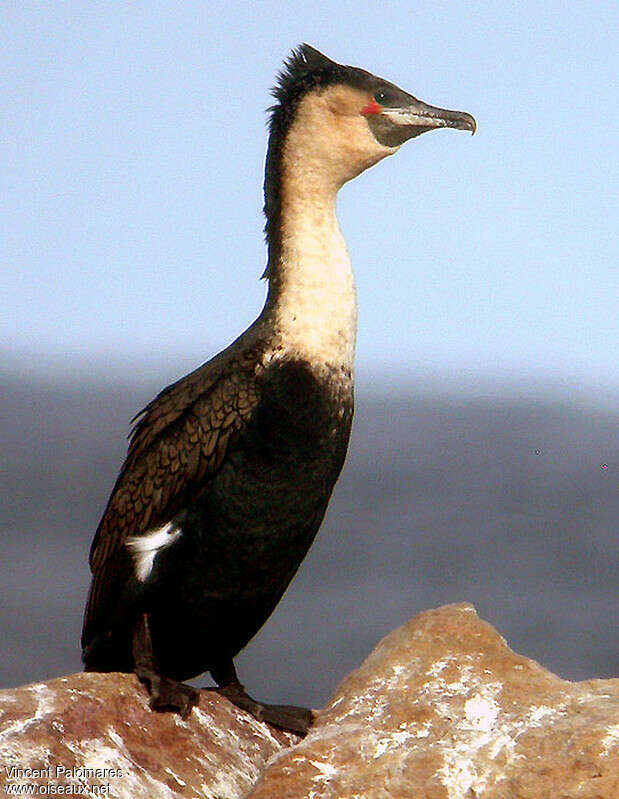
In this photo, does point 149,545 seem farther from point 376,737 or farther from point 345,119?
point 345,119

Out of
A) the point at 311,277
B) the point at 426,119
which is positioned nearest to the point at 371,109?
the point at 426,119

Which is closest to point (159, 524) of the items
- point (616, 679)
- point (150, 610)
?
point (150, 610)

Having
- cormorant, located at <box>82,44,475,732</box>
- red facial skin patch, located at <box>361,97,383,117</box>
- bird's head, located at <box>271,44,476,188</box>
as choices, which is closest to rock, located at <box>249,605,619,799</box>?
cormorant, located at <box>82,44,475,732</box>

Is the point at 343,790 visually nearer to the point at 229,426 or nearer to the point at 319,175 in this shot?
the point at 229,426

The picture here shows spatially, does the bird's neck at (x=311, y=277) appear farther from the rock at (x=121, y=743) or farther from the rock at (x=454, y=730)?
the rock at (x=121, y=743)

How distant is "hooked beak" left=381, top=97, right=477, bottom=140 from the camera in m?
6.74

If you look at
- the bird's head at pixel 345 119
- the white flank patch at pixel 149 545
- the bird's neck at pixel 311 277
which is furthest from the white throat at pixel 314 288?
the white flank patch at pixel 149 545

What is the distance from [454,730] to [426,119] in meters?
2.78

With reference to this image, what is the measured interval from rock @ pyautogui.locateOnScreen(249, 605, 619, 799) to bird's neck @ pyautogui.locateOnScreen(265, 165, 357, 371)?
4.60 feet

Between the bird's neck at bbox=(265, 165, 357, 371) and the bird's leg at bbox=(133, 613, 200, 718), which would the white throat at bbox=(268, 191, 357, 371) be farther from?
the bird's leg at bbox=(133, 613, 200, 718)

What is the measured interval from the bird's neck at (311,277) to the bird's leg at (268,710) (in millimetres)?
1648

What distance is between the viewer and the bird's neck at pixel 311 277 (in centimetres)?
645

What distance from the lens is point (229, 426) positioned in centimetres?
645

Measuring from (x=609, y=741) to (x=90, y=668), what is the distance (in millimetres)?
2682
